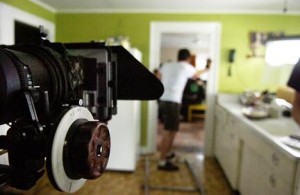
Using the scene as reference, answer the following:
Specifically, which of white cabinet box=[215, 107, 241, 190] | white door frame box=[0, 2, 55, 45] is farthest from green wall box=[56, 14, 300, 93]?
white door frame box=[0, 2, 55, 45]

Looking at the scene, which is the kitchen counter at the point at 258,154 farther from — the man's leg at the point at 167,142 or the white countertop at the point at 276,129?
the man's leg at the point at 167,142

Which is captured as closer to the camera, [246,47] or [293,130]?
[293,130]

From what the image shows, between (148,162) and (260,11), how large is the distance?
2317 millimetres

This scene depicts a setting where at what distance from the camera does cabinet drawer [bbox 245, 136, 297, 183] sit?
1.26 meters

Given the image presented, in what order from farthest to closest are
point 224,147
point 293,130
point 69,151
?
point 224,147, point 293,130, point 69,151

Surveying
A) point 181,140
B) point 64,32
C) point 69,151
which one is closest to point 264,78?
point 181,140

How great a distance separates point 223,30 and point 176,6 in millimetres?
680

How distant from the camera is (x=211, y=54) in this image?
314 centimetres

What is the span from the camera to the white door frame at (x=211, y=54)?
310 centimetres

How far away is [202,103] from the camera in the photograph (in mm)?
5289

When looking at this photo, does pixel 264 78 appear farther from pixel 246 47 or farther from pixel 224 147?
pixel 224 147

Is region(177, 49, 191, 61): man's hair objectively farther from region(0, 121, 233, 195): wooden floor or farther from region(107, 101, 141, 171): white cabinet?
region(0, 121, 233, 195): wooden floor

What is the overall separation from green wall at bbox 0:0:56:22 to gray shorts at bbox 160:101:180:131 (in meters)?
1.75

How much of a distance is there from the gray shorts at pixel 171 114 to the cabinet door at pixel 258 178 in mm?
873
